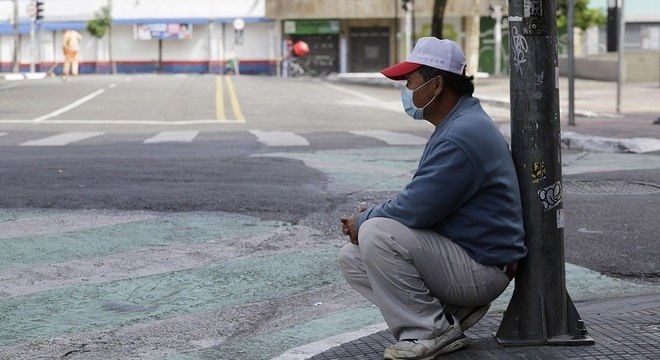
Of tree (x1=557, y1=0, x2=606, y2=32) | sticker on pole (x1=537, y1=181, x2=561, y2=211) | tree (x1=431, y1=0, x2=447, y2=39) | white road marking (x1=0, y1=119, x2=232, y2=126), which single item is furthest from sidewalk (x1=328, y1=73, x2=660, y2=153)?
tree (x1=557, y1=0, x2=606, y2=32)

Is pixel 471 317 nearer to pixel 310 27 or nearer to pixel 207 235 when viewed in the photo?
pixel 207 235

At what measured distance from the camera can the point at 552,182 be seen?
16.2ft

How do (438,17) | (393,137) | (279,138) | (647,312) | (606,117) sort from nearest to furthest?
1. (647,312)
2. (279,138)
3. (393,137)
4. (606,117)
5. (438,17)

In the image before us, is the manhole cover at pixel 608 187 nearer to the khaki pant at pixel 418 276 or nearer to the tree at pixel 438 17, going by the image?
the khaki pant at pixel 418 276

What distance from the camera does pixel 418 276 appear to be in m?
4.75

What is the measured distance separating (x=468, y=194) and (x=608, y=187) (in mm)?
6017

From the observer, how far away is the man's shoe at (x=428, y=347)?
4.75m

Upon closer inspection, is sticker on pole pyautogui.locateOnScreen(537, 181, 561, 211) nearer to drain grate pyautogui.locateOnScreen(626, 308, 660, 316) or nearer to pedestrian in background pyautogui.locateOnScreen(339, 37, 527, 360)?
pedestrian in background pyautogui.locateOnScreen(339, 37, 527, 360)

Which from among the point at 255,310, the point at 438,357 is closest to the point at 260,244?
the point at 255,310

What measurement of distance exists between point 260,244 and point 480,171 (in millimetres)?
3236

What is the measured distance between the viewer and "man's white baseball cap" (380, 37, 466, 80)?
15.6ft

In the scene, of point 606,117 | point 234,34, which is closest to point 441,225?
point 606,117

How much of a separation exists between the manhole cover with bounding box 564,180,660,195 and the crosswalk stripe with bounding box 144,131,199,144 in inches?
278

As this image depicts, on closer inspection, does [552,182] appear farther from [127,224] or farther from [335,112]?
[335,112]
